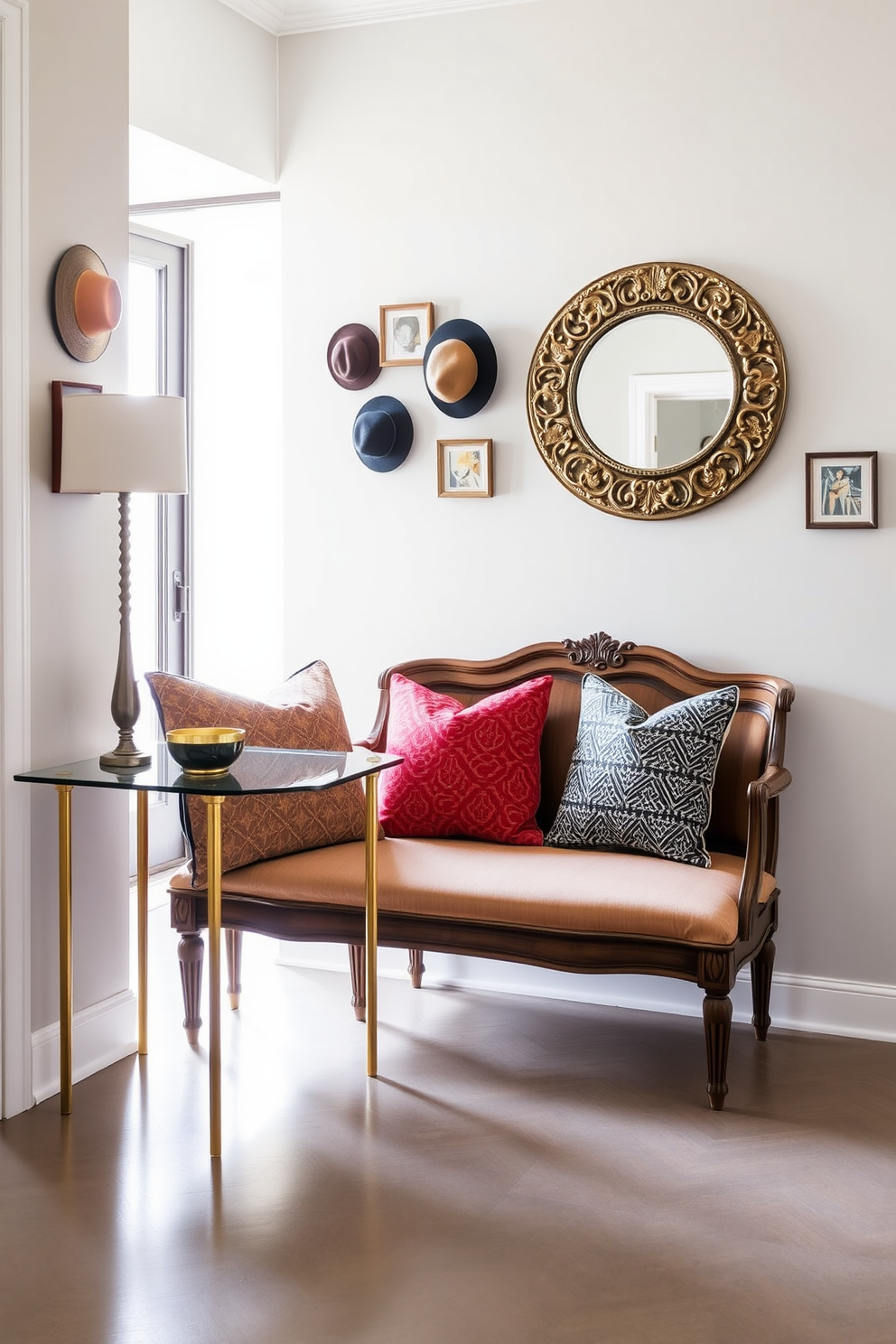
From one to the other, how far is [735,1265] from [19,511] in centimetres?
212

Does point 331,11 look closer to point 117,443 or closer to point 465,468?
point 465,468

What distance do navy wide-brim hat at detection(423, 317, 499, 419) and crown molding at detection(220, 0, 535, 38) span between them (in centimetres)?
92

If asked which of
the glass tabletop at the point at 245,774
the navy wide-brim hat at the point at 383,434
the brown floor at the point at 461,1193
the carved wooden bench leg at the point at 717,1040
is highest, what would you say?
the navy wide-brim hat at the point at 383,434

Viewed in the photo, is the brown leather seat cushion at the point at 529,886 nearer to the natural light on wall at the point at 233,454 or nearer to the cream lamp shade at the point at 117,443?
the cream lamp shade at the point at 117,443

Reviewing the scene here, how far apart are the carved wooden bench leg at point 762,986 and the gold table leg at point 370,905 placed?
104 cm

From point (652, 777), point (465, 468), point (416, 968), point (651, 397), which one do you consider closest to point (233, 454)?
point (465, 468)

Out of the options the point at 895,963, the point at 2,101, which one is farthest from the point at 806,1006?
the point at 2,101

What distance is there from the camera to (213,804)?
2592mm

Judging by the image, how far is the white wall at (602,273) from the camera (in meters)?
3.42

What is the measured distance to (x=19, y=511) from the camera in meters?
2.86

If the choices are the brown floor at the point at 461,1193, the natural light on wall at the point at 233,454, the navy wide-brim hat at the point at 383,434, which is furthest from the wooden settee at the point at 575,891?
the natural light on wall at the point at 233,454

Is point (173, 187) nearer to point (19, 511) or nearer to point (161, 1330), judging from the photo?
point (19, 511)

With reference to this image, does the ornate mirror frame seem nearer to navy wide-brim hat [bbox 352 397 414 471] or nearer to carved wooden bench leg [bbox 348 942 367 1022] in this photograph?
navy wide-brim hat [bbox 352 397 414 471]

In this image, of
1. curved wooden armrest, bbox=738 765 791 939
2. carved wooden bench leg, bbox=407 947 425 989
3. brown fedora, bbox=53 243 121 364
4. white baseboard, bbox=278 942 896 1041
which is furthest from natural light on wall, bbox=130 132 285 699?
curved wooden armrest, bbox=738 765 791 939
